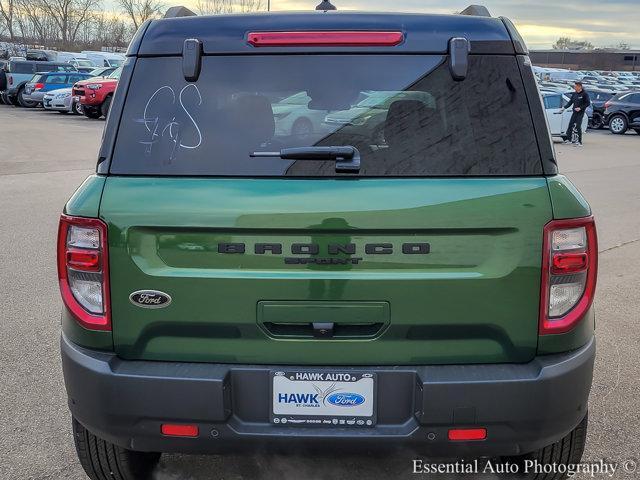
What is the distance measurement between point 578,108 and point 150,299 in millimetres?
21755

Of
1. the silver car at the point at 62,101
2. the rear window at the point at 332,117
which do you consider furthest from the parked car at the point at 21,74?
the rear window at the point at 332,117

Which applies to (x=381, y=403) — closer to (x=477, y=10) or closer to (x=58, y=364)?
(x=477, y=10)

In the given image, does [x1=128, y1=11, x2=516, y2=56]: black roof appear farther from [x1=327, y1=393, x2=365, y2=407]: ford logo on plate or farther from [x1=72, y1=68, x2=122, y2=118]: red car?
[x1=72, y1=68, x2=122, y2=118]: red car

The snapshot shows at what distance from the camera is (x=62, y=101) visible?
91.2 feet

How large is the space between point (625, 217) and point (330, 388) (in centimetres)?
886

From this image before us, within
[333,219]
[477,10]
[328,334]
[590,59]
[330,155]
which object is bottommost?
[328,334]

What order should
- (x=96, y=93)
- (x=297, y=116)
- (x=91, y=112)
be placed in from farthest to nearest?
(x=91, y=112), (x=96, y=93), (x=297, y=116)

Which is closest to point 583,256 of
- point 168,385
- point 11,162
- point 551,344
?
point 551,344

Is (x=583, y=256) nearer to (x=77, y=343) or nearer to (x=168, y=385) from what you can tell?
(x=168, y=385)

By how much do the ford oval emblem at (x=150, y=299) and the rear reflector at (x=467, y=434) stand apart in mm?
1086

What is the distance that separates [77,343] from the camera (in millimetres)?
2533

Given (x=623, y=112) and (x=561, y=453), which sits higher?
(x=561, y=453)

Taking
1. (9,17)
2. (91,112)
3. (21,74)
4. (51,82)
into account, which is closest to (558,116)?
(91,112)

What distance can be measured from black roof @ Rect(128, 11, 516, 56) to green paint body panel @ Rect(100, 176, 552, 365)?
495 mm
